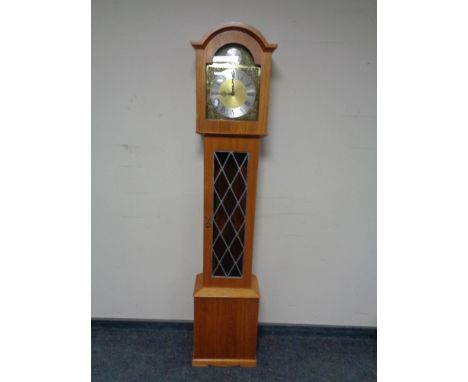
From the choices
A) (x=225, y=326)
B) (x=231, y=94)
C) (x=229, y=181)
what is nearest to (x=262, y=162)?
(x=229, y=181)

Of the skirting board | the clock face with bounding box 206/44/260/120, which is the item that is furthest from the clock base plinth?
the clock face with bounding box 206/44/260/120

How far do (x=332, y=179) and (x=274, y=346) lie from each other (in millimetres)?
909

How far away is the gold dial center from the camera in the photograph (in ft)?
4.27

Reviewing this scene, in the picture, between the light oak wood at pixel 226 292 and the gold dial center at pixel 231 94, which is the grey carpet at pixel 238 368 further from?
the gold dial center at pixel 231 94

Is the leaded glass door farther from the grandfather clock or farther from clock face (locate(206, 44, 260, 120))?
clock face (locate(206, 44, 260, 120))

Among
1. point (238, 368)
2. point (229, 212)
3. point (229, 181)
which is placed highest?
point (229, 181)

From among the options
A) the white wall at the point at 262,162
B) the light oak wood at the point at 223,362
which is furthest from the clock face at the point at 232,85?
the light oak wood at the point at 223,362

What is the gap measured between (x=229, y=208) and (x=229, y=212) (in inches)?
0.7

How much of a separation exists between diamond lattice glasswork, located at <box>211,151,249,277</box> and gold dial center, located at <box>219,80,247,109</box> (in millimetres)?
201

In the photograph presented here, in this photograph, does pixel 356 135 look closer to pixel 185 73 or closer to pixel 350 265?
pixel 350 265

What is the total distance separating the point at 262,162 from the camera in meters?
1.57

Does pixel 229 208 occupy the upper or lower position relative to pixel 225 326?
upper

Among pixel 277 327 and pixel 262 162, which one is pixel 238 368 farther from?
pixel 262 162

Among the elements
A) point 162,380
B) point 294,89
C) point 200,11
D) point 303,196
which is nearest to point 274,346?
point 162,380
